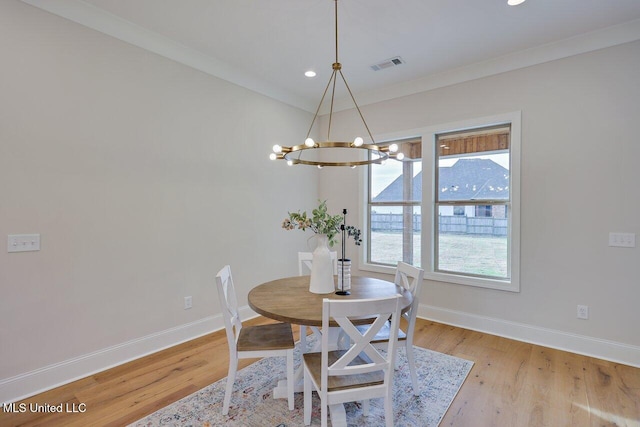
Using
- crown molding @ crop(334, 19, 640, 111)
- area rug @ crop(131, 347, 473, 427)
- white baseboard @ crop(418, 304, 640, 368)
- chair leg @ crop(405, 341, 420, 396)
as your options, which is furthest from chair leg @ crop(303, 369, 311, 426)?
crown molding @ crop(334, 19, 640, 111)

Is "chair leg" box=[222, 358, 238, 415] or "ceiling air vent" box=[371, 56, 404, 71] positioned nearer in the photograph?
"chair leg" box=[222, 358, 238, 415]

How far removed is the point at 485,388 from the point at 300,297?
5.16 ft

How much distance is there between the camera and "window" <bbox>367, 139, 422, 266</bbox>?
13.3 ft

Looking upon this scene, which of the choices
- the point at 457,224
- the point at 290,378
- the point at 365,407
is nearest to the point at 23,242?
the point at 290,378

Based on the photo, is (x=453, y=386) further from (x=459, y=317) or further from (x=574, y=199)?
(x=574, y=199)

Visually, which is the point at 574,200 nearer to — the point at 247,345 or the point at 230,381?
the point at 247,345

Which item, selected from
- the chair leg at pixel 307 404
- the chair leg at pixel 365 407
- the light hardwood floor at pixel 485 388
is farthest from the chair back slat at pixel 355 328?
the light hardwood floor at pixel 485 388

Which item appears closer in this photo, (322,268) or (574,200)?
(322,268)

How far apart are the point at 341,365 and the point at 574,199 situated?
2.78 meters

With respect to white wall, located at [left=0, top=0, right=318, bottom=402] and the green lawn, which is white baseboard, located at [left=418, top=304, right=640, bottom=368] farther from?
white wall, located at [left=0, top=0, right=318, bottom=402]

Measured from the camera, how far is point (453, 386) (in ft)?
7.84

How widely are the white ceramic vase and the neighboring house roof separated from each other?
2.21m

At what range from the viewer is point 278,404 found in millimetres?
2162

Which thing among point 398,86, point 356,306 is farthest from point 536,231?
point 356,306
